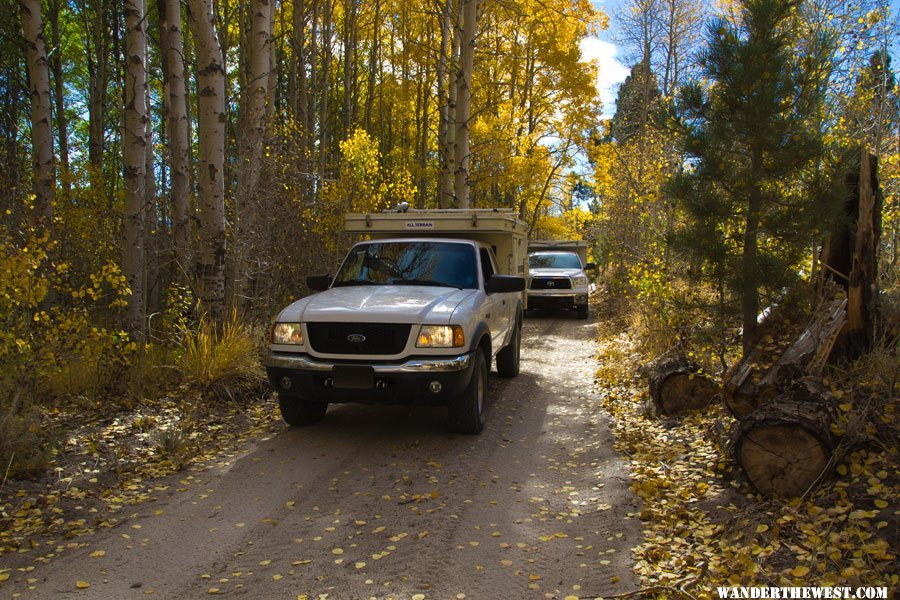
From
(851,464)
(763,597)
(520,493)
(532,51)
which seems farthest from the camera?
(532,51)

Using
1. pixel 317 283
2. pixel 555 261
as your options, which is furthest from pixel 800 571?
pixel 555 261

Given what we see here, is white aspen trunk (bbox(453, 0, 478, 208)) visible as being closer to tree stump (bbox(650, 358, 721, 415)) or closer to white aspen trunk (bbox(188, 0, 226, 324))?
white aspen trunk (bbox(188, 0, 226, 324))

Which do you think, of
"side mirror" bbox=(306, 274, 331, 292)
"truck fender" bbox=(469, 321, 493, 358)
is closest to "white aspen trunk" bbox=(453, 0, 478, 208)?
"side mirror" bbox=(306, 274, 331, 292)

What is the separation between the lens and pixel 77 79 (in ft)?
86.5

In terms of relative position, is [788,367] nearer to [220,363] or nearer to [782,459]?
[782,459]

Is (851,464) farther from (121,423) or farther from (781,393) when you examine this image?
(121,423)

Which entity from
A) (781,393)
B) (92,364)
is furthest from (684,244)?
(92,364)

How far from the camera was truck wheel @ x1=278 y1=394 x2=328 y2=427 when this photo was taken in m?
6.47

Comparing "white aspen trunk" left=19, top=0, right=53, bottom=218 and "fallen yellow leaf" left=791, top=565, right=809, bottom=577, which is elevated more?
"white aspen trunk" left=19, top=0, right=53, bottom=218

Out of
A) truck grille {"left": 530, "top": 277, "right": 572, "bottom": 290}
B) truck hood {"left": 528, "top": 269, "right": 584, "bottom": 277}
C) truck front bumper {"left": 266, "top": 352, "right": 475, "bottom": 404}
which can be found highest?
truck hood {"left": 528, "top": 269, "right": 584, "bottom": 277}

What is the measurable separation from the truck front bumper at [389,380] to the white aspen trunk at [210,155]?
2.87m

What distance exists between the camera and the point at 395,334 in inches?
229

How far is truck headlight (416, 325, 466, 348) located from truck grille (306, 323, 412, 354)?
13cm

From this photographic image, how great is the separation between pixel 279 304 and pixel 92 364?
174 inches
